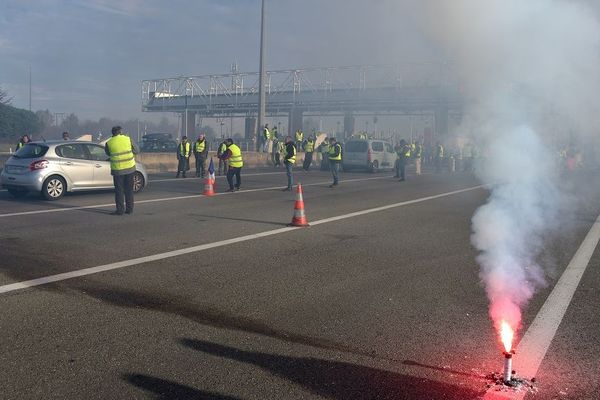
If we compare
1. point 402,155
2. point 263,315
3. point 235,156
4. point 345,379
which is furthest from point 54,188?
point 402,155

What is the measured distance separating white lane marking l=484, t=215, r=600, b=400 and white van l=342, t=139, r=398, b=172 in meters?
19.8

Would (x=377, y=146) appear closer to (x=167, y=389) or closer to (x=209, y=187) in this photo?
(x=209, y=187)

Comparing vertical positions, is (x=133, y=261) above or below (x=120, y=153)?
below

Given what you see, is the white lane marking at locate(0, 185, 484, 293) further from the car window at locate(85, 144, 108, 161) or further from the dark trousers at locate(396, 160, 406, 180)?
the dark trousers at locate(396, 160, 406, 180)

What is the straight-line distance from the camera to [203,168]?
22.4m

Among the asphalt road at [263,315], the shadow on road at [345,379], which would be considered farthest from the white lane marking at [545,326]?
the shadow on road at [345,379]

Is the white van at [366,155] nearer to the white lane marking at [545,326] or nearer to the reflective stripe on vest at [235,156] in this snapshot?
the reflective stripe on vest at [235,156]

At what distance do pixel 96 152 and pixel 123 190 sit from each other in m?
3.57

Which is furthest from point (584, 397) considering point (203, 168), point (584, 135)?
point (203, 168)

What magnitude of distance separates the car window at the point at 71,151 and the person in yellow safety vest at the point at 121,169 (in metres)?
2.82

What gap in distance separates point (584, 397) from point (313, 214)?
29.0 feet

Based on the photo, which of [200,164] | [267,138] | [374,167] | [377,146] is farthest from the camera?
[267,138]

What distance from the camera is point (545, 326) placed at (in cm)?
496

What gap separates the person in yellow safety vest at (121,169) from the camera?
11375mm
